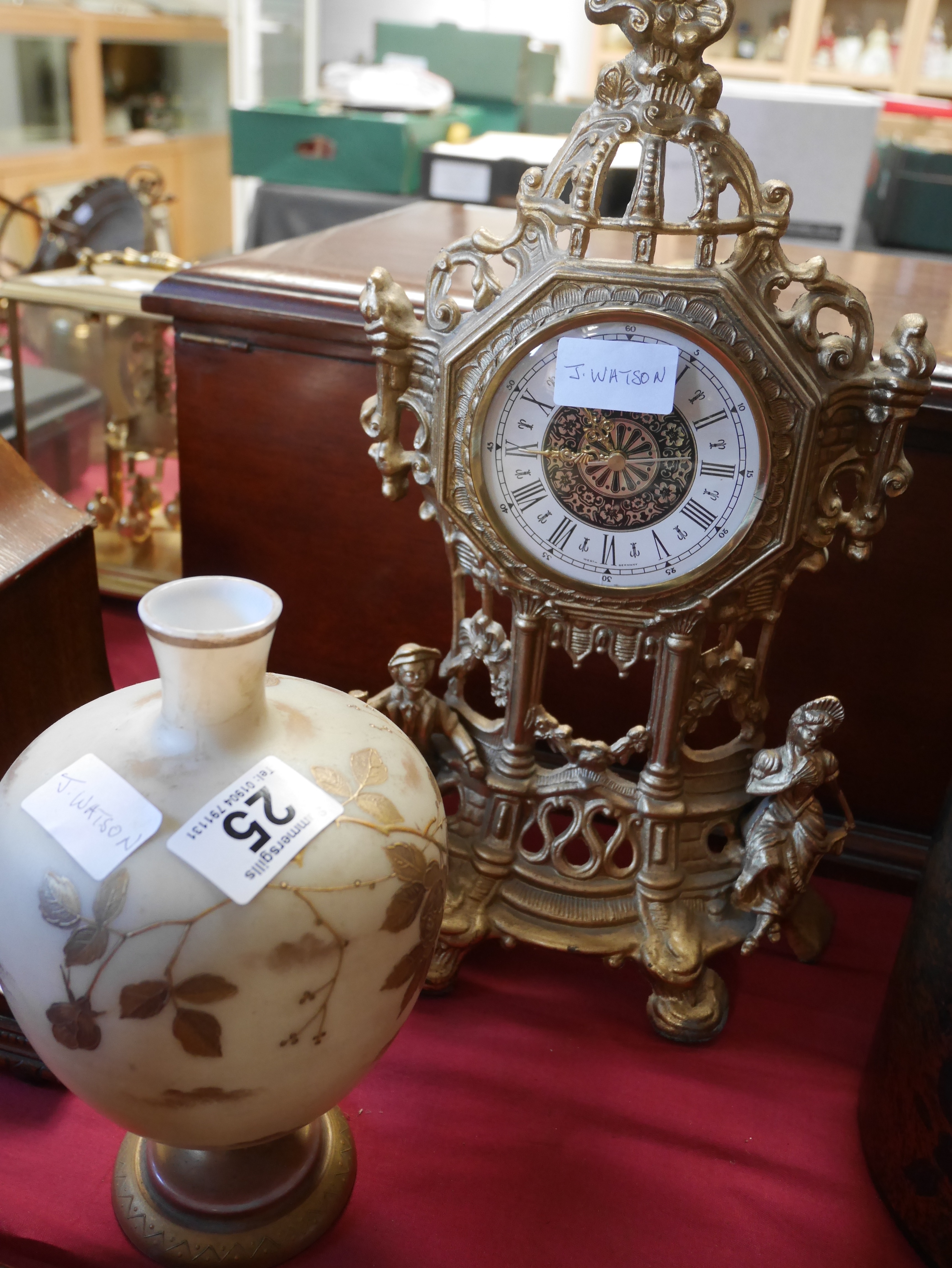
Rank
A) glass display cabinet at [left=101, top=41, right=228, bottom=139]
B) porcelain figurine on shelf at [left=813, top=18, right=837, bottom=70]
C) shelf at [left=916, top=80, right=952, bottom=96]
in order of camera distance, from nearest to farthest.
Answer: shelf at [left=916, top=80, right=952, bottom=96] < porcelain figurine on shelf at [left=813, top=18, right=837, bottom=70] < glass display cabinet at [left=101, top=41, right=228, bottom=139]

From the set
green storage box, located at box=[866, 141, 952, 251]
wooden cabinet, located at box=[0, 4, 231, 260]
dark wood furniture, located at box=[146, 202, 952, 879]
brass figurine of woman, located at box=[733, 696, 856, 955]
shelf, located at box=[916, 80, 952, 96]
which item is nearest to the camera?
brass figurine of woman, located at box=[733, 696, 856, 955]

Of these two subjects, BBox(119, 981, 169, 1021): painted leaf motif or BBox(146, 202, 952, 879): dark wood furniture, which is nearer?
BBox(119, 981, 169, 1021): painted leaf motif

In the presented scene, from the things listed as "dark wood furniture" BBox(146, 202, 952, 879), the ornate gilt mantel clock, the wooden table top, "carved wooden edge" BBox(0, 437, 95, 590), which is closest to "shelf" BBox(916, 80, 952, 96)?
the wooden table top

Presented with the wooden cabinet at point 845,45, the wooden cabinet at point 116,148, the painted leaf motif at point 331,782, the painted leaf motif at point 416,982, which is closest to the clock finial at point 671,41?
the painted leaf motif at point 331,782

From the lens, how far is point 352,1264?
92 cm

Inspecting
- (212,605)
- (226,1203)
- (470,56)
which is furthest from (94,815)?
(470,56)

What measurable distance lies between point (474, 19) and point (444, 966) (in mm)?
4528

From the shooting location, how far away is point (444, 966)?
1.15 metres

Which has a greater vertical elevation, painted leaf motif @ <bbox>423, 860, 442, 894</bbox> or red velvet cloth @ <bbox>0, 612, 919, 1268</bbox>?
painted leaf motif @ <bbox>423, 860, 442, 894</bbox>

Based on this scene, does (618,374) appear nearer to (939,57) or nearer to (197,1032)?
(197,1032)

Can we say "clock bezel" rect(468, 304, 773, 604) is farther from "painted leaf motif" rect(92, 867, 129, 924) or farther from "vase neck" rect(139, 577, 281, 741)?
"painted leaf motif" rect(92, 867, 129, 924)

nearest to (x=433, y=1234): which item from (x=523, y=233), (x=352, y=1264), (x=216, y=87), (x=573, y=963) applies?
(x=352, y=1264)

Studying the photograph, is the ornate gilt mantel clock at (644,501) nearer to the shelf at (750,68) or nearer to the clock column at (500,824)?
the clock column at (500,824)

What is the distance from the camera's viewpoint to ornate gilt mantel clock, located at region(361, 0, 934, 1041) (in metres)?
0.87
